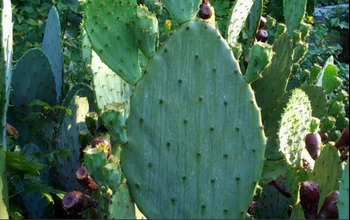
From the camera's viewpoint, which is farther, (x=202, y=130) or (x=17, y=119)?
(x=17, y=119)

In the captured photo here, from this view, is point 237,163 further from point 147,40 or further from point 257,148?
point 147,40

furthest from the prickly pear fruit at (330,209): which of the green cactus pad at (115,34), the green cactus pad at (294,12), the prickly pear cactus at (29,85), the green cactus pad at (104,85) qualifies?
the prickly pear cactus at (29,85)

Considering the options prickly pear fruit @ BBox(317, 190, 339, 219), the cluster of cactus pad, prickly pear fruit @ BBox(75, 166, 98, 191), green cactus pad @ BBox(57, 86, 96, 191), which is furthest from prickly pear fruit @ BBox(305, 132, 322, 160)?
green cactus pad @ BBox(57, 86, 96, 191)

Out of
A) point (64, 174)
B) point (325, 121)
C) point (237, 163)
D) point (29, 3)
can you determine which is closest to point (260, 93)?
point (325, 121)

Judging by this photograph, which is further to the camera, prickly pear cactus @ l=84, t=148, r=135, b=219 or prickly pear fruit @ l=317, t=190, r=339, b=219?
prickly pear fruit @ l=317, t=190, r=339, b=219

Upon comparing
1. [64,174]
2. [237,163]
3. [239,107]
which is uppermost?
[239,107]

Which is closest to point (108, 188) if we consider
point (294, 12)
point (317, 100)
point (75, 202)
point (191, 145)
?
point (75, 202)

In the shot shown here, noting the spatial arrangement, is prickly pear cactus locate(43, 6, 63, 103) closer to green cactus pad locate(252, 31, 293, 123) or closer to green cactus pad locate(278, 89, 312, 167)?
green cactus pad locate(252, 31, 293, 123)
